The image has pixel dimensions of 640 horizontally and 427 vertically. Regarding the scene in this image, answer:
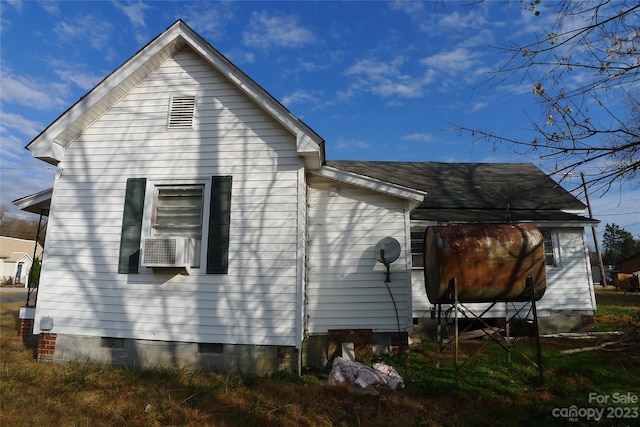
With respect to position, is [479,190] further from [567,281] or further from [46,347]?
[46,347]

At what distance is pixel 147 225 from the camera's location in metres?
7.77

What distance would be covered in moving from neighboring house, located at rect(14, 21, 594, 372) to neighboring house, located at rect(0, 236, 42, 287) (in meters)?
48.9

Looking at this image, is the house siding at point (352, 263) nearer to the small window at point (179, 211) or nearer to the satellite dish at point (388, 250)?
the satellite dish at point (388, 250)

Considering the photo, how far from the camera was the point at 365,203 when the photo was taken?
924cm

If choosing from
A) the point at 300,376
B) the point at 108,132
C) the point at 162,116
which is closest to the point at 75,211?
the point at 108,132

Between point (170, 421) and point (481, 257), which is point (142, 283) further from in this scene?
point (481, 257)

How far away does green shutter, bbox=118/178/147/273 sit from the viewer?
7664mm

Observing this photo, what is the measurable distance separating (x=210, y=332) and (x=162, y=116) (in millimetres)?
4625

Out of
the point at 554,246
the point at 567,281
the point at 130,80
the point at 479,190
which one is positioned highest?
the point at 130,80

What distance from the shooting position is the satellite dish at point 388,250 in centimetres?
852

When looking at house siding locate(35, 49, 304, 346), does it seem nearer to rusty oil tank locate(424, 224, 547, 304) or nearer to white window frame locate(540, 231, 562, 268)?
rusty oil tank locate(424, 224, 547, 304)

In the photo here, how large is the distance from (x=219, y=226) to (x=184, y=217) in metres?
0.87

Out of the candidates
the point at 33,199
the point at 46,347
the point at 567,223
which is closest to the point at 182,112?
the point at 33,199

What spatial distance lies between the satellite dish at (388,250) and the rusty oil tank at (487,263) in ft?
3.33
